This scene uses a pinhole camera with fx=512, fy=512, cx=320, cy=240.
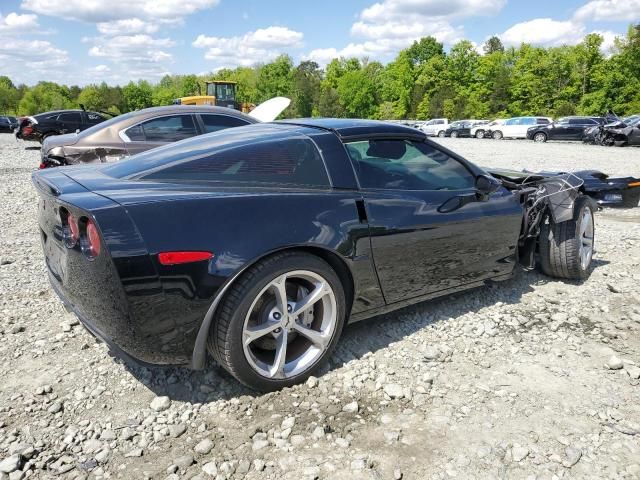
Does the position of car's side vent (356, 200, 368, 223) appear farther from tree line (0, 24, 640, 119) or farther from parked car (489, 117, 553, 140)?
parked car (489, 117, 553, 140)

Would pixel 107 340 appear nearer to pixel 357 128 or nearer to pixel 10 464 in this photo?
pixel 10 464

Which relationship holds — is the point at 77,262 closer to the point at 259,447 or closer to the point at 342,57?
the point at 259,447

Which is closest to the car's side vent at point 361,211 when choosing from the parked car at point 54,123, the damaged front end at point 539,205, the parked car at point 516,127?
the damaged front end at point 539,205

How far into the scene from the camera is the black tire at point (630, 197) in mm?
5473

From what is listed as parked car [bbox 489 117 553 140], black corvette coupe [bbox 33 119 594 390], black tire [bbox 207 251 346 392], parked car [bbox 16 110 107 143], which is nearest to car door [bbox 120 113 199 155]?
black corvette coupe [bbox 33 119 594 390]

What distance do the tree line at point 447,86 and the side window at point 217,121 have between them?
23515 millimetres

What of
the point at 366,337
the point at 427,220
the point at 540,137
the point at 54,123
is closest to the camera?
the point at 427,220

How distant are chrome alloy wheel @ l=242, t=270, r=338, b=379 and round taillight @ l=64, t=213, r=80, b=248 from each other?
90 centimetres

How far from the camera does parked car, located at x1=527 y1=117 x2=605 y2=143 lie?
90.9 feet

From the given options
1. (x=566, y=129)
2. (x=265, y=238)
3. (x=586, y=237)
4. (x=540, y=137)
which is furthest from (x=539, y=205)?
(x=540, y=137)

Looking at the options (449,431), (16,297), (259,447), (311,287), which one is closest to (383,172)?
(311,287)

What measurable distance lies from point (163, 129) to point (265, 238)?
5216 millimetres

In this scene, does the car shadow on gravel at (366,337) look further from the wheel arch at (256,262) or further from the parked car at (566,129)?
the parked car at (566,129)

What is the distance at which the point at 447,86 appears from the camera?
66.1 metres
